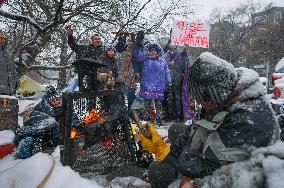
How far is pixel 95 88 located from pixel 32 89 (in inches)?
428

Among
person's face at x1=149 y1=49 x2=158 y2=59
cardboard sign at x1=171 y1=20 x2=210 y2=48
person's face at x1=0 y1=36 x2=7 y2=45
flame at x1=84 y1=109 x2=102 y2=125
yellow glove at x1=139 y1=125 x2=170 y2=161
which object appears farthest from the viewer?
cardboard sign at x1=171 y1=20 x2=210 y2=48

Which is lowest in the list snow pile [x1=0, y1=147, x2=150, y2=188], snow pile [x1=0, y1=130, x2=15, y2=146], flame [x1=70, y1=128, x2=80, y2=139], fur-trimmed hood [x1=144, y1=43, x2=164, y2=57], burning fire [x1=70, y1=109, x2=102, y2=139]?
snow pile [x1=0, y1=130, x2=15, y2=146]

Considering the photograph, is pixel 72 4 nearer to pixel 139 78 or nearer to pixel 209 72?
pixel 139 78

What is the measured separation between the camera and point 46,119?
5.65m

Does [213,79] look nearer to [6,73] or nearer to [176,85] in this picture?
[176,85]

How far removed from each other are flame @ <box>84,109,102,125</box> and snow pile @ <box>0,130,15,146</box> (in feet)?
7.56

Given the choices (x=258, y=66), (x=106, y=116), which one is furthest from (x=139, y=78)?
(x=258, y=66)

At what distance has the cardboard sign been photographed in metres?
8.68

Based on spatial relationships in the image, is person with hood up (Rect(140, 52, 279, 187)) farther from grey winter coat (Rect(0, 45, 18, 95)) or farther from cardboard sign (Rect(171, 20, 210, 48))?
cardboard sign (Rect(171, 20, 210, 48))

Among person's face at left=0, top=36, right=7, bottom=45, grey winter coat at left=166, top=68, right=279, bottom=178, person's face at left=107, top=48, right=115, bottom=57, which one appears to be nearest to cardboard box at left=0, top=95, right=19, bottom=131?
person's face at left=0, top=36, right=7, bottom=45

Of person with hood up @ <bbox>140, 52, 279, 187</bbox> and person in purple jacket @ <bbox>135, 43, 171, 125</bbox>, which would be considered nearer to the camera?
person with hood up @ <bbox>140, 52, 279, 187</bbox>

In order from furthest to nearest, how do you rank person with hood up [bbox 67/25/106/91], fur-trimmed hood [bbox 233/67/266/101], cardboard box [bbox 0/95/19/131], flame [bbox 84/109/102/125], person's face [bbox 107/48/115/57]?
1. person's face [bbox 107/48/115/57]
2. person with hood up [bbox 67/25/106/91]
3. cardboard box [bbox 0/95/19/131]
4. flame [bbox 84/109/102/125]
5. fur-trimmed hood [bbox 233/67/266/101]

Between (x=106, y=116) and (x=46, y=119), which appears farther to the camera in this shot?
(x=46, y=119)

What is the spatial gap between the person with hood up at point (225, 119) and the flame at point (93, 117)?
148 cm
